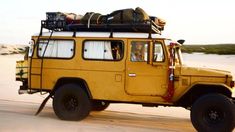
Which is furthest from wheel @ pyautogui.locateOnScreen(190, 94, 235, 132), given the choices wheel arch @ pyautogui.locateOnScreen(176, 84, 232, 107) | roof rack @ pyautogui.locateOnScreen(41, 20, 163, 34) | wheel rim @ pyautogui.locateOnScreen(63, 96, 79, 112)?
wheel rim @ pyautogui.locateOnScreen(63, 96, 79, 112)

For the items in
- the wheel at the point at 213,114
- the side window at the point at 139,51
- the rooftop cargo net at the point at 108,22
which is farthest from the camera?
the rooftop cargo net at the point at 108,22

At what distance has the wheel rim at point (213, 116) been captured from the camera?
10188mm

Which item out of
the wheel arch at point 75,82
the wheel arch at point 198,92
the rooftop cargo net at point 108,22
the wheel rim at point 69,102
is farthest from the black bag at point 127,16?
the wheel rim at point 69,102

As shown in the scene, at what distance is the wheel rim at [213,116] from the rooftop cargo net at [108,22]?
2.25m

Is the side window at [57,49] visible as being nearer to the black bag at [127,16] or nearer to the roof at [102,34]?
the roof at [102,34]

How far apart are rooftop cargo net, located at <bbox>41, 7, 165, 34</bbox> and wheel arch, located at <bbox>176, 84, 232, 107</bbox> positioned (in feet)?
5.40

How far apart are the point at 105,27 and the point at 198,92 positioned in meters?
2.64

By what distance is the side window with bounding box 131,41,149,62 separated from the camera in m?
11.0

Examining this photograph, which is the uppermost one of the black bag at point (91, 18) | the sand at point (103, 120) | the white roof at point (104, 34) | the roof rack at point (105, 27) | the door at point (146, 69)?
the black bag at point (91, 18)

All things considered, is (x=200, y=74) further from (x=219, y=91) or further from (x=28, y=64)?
(x=28, y=64)

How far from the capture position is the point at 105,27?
37.5 ft

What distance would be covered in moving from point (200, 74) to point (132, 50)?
1.70 meters

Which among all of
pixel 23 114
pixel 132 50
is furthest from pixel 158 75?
pixel 23 114

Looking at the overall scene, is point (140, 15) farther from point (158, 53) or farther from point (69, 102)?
point (69, 102)
